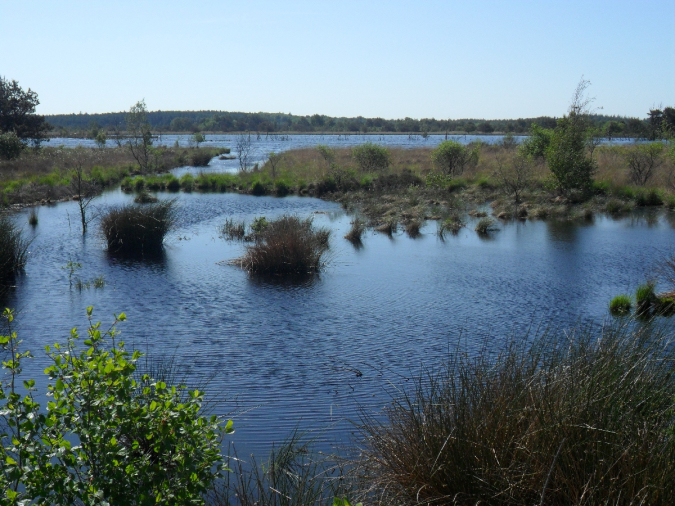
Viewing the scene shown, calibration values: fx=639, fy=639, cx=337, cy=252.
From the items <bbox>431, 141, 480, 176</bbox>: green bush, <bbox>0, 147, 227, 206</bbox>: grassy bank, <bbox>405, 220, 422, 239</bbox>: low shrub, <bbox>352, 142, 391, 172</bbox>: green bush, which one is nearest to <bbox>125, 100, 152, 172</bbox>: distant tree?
<bbox>0, 147, 227, 206</bbox>: grassy bank

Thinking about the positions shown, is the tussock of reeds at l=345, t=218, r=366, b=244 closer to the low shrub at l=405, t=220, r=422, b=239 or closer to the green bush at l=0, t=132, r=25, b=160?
the low shrub at l=405, t=220, r=422, b=239

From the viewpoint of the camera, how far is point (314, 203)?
95.2ft

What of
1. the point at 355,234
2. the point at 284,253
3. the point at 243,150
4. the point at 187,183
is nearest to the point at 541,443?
the point at 284,253

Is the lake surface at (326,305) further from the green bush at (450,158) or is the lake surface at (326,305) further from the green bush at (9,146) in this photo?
the green bush at (9,146)

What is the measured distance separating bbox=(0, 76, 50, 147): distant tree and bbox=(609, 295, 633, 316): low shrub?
44.8 meters

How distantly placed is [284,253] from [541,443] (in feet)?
36.7

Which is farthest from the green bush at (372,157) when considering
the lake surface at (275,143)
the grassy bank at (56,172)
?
the grassy bank at (56,172)

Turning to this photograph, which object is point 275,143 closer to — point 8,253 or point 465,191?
point 465,191

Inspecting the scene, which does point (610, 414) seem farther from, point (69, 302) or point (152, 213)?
point (152, 213)

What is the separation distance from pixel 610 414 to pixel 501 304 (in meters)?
8.03

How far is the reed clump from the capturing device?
3631mm

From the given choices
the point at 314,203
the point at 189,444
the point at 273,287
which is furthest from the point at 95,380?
the point at 314,203

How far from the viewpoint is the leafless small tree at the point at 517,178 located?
1098 inches

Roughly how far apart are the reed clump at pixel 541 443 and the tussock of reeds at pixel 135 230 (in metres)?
13.6
